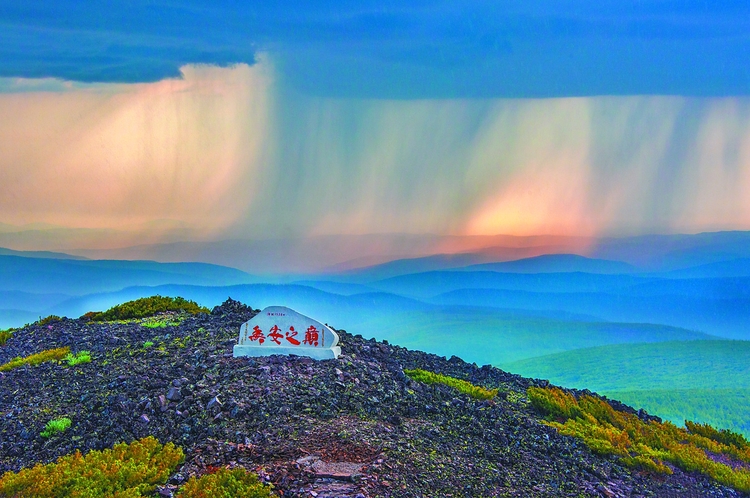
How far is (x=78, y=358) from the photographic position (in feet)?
62.0

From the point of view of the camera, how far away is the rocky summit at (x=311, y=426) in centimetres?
1112

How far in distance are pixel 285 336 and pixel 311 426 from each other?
189 inches

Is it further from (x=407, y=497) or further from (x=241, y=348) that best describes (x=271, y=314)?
(x=407, y=497)

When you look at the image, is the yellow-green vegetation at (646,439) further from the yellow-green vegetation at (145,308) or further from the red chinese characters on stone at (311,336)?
the yellow-green vegetation at (145,308)

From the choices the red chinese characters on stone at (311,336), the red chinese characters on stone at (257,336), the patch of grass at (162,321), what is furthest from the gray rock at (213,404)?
the patch of grass at (162,321)

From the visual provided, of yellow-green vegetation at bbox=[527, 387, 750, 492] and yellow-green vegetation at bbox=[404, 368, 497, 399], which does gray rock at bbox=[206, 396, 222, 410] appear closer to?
yellow-green vegetation at bbox=[404, 368, 497, 399]

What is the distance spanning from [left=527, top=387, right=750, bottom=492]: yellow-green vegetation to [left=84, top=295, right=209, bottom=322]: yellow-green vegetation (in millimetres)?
15107

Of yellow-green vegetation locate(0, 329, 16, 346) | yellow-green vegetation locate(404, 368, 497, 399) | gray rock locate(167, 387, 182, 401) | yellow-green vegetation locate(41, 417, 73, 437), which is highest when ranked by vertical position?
yellow-green vegetation locate(0, 329, 16, 346)

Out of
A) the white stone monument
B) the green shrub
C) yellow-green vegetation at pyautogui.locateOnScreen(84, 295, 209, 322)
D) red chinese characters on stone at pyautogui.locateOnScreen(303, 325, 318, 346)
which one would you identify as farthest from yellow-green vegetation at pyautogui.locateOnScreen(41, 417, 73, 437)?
the green shrub

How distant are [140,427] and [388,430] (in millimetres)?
5039

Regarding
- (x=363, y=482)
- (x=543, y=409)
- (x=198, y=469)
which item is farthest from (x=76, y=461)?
(x=543, y=409)

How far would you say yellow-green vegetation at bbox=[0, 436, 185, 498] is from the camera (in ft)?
34.5

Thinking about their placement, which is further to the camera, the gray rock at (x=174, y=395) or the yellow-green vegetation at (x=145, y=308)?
the yellow-green vegetation at (x=145, y=308)

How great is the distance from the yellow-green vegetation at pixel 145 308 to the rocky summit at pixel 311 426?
7.17m
